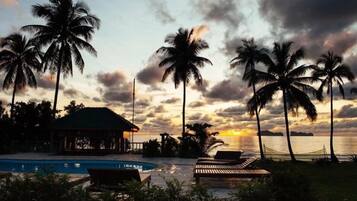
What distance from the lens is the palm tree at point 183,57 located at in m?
30.6

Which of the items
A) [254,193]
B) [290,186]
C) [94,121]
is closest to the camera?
[254,193]

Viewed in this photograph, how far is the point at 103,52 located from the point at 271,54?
469 inches

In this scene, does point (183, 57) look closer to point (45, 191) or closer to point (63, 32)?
point (63, 32)

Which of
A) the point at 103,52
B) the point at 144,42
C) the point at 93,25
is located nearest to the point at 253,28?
the point at 144,42

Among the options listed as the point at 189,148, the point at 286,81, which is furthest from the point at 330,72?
the point at 189,148

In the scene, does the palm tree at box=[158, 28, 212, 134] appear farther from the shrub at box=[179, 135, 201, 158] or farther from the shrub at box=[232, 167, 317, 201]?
the shrub at box=[232, 167, 317, 201]

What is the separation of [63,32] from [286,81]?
589 inches

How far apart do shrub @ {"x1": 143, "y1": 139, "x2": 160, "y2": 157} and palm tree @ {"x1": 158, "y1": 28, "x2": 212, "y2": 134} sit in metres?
5.08

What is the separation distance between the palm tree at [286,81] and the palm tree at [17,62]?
1728 cm

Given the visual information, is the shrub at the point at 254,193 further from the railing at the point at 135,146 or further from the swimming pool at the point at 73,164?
the railing at the point at 135,146

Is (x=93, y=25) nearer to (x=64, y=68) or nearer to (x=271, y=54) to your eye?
(x=64, y=68)

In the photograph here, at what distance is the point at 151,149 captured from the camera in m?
25.4

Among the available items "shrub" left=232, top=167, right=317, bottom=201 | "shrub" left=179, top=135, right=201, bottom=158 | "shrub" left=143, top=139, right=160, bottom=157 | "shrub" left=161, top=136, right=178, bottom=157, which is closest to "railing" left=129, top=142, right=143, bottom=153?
"shrub" left=143, top=139, right=160, bottom=157

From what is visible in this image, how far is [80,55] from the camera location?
30.4 metres
